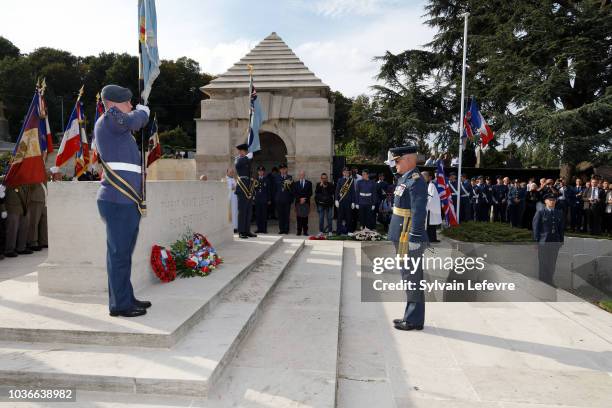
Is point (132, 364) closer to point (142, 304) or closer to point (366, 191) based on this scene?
point (142, 304)

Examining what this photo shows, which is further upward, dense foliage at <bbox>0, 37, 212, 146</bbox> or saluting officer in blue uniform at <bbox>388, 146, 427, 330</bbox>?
dense foliage at <bbox>0, 37, 212, 146</bbox>

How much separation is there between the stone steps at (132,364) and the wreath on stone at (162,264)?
147 cm

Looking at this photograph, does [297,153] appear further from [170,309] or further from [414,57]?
[414,57]

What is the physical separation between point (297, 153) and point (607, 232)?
12069mm

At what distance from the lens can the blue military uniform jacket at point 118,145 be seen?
4238mm

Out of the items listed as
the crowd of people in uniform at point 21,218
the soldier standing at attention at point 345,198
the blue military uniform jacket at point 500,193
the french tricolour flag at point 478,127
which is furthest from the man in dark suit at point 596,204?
the crowd of people in uniform at point 21,218

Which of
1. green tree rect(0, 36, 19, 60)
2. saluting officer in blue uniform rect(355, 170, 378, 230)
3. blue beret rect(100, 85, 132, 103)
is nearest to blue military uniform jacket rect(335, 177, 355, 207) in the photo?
saluting officer in blue uniform rect(355, 170, 378, 230)

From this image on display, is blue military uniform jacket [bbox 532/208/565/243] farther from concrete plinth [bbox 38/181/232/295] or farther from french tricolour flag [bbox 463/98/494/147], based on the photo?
concrete plinth [bbox 38/181/232/295]

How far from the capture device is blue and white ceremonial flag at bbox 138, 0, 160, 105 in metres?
4.62

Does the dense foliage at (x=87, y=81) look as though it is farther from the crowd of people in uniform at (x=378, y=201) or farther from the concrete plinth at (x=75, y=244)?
the concrete plinth at (x=75, y=244)

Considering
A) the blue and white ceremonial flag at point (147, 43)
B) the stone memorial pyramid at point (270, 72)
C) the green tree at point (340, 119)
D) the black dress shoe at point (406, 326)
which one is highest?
the green tree at point (340, 119)

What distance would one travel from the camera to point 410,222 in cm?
527

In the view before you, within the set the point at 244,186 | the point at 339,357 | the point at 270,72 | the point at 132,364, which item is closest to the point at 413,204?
the point at 339,357

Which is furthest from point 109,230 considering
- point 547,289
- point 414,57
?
point 414,57
